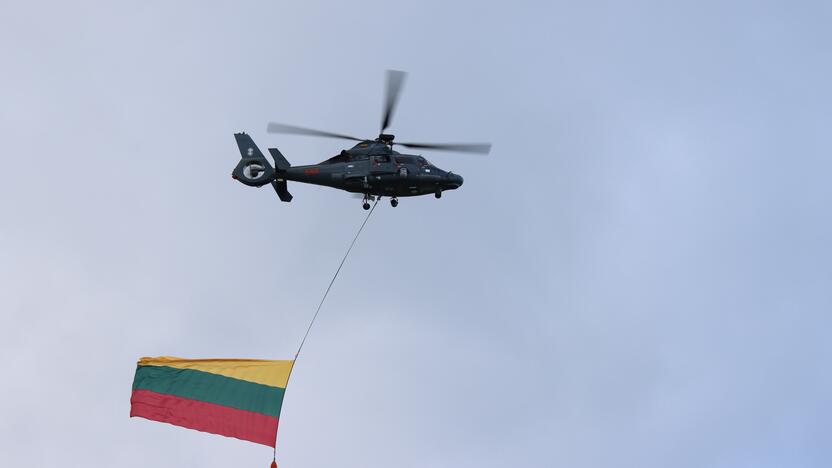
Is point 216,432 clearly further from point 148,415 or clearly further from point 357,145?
point 357,145

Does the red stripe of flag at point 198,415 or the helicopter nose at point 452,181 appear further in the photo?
the helicopter nose at point 452,181

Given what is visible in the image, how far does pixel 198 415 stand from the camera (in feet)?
126

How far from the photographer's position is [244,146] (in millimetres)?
54000

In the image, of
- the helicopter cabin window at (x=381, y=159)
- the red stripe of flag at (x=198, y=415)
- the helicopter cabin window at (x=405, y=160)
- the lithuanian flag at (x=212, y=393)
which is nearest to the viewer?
the red stripe of flag at (x=198, y=415)

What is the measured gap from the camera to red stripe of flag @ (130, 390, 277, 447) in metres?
37.9

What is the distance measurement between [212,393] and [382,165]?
16864mm

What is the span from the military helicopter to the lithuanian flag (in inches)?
594

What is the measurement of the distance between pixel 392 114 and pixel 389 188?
3274 millimetres

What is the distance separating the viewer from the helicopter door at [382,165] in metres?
52.1

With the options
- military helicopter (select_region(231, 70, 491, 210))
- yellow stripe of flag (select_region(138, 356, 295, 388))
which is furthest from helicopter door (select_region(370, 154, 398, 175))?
yellow stripe of flag (select_region(138, 356, 295, 388))

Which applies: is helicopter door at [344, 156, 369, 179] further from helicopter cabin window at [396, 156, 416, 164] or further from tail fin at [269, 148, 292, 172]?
tail fin at [269, 148, 292, 172]

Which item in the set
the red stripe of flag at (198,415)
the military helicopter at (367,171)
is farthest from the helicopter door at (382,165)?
the red stripe of flag at (198,415)

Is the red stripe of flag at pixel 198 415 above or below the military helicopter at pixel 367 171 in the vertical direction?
below

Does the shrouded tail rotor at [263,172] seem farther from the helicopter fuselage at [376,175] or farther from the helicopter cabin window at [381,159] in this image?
the helicopter cabin window at [381,159]
